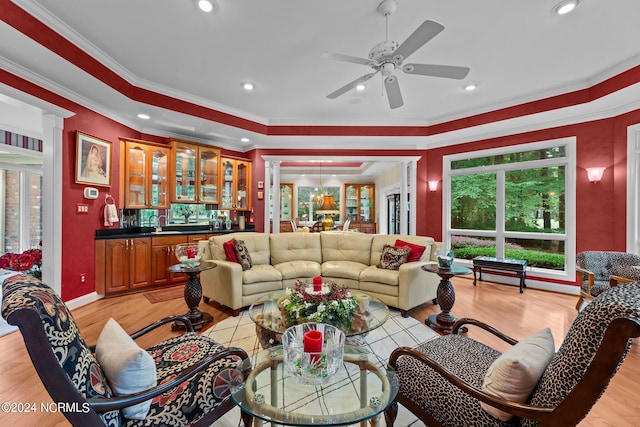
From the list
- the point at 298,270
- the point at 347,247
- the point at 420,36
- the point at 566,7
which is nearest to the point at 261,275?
the point at 298,270

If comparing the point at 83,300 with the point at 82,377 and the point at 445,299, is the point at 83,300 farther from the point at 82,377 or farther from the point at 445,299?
the point at 445,299

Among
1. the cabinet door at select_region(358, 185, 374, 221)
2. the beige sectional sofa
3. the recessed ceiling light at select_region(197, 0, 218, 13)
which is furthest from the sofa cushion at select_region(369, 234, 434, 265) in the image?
the cabinet door at select_region(358, 185, 374, 221)

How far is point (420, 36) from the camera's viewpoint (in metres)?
1.88

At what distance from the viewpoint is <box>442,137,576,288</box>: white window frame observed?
4.16 metres

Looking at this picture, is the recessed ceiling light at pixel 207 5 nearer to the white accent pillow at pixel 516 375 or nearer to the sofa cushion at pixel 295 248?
the sofa cushion at pixel 295 248

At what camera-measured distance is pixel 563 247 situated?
434cm

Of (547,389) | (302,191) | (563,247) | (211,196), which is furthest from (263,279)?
(302,191)

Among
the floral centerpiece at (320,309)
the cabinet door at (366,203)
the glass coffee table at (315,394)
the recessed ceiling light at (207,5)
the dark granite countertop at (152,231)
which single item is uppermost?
the recessed ceiling light at (207,5)

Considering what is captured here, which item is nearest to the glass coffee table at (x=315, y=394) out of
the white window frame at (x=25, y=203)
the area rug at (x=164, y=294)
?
the area rug at (x=164, y=294)

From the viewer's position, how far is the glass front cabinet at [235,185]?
5.42 metres

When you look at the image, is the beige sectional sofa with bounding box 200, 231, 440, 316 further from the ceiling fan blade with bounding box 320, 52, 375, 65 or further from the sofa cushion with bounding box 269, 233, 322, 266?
the ceiling fan blade with bounding box 320, 52, 375, 65

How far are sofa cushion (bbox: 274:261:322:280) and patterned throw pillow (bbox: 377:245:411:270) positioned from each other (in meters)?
0.90

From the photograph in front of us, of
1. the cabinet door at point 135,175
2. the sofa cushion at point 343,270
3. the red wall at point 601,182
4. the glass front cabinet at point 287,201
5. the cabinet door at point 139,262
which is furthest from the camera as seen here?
the glass front cabinet at point 287,201

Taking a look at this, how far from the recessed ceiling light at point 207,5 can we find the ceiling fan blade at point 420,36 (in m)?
1.53
